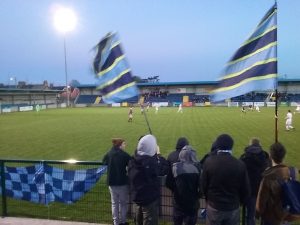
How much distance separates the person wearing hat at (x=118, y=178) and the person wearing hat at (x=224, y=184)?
1.93m

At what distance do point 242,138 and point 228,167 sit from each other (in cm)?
1731

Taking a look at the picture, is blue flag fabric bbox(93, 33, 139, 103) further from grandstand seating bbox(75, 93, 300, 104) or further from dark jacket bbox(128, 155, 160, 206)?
grandstand seating bbox(75, 93, 300, 104)

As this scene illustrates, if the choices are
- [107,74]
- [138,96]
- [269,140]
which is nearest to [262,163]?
[138,96]

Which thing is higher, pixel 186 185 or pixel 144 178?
pixel 144 178

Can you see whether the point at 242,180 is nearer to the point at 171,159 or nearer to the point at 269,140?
the point at 171,159

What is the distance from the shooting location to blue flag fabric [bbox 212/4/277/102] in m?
7.16

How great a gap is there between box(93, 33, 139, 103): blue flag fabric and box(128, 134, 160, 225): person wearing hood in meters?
1.51

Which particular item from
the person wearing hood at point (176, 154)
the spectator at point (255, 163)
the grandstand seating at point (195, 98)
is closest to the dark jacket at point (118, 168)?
the person wearing hood at point (176, 154)

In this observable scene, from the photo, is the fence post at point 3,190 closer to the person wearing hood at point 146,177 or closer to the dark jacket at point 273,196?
the person wearing hood at point 146,177

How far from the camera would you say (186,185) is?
619 centimetres

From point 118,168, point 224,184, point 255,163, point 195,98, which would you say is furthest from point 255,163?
point 195,98

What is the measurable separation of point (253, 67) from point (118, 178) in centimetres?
323

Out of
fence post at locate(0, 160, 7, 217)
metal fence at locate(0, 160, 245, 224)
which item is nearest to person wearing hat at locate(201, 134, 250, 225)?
metal fence at locate(0, 160, 245, 224)

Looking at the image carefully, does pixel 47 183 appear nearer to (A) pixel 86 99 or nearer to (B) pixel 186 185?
(B) pixel 186 185
